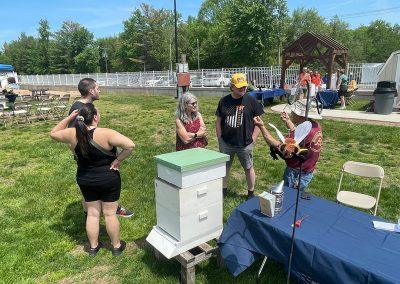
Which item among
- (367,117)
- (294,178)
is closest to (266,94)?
(367,117)

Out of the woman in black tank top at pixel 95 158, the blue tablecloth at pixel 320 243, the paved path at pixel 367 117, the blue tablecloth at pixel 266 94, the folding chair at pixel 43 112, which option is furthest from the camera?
the blue tablecloth at pixel 266 94

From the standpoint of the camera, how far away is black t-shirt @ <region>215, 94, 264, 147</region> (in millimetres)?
4562

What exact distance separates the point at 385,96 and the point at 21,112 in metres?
14.4

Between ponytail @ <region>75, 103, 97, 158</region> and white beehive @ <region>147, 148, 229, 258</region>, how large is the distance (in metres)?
0.80

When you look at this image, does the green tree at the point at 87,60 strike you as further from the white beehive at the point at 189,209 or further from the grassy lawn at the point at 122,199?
the white beehive at the point at 189,209

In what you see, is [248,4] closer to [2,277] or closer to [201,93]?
[201,93]

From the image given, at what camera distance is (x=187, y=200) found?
10.00 ft

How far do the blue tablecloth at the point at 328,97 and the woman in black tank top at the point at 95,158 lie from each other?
496 inches

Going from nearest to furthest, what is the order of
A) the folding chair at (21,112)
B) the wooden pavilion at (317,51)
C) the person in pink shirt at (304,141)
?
the person in pink shirt at (304,141), the folding chair at (21,112), the wooden pavilion at (317,51)

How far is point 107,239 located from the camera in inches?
169

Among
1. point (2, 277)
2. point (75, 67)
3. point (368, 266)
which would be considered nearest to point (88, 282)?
point (2, 277)

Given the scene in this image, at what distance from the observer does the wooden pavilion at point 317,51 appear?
1677 centimetres

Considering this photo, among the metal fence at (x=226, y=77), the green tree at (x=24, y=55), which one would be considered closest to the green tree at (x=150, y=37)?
the metal fence at (x=226, y=77)

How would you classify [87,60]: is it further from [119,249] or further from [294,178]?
[294,178]
